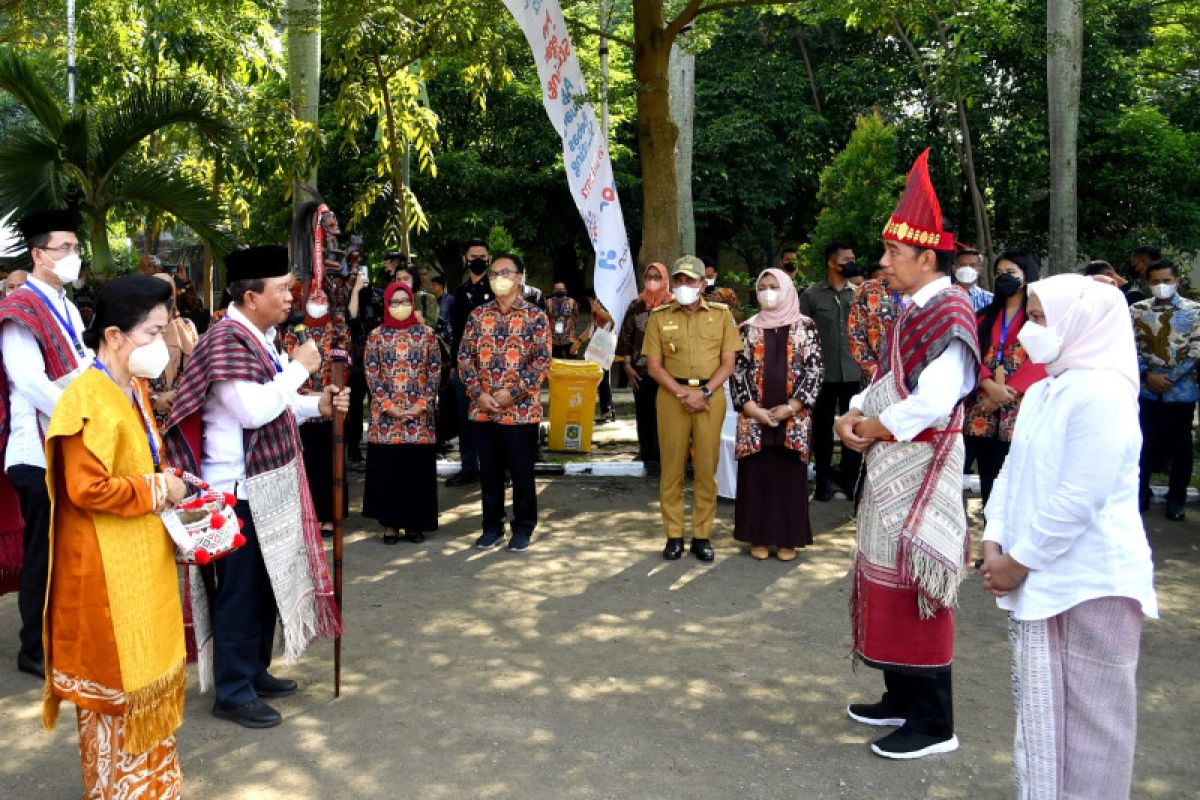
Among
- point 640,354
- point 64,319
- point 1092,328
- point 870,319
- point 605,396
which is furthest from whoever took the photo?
point 605,396

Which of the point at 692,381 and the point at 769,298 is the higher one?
the point at 769,298

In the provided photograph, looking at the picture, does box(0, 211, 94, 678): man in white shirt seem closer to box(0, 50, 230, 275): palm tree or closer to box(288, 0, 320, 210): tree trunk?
box(0, 50, 230, 275): palm tree

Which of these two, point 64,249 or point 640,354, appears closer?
point 64,249

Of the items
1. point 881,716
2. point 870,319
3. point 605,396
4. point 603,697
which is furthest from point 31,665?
point 605,396

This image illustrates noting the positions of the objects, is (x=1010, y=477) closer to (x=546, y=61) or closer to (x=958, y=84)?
(x=546, y=61)

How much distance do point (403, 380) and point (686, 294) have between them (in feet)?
6.57

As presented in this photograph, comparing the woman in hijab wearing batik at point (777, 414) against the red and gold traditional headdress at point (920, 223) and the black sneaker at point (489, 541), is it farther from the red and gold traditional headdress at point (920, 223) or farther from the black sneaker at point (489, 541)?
the red and gold traditional headdress at point (920, 223)

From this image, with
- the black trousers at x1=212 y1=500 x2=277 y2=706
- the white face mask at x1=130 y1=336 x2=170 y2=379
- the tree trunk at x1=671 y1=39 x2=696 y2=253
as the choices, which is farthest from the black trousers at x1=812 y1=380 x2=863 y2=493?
the tree trunk at x1=671 y1=39 x2=696 y2=253

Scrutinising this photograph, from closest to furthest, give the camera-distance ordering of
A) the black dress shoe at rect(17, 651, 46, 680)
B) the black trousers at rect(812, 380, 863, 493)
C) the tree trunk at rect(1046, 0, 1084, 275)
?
the black dress shoe at rect(17, 651, 46, 680)
the black trousers at rect(812, 380, 863, 493)
the tree trunk at rect(1046, 0, 1084, 275)

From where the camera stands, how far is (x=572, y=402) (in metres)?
10.8

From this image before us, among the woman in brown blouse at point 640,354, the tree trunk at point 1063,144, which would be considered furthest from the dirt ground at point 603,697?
the tree trunk at point 1063,144

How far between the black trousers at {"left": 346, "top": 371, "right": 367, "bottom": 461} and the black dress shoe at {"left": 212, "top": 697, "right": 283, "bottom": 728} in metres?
5.04

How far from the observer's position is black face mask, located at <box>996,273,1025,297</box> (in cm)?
759

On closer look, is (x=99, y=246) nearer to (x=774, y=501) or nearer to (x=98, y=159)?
(x=98, y=159)
